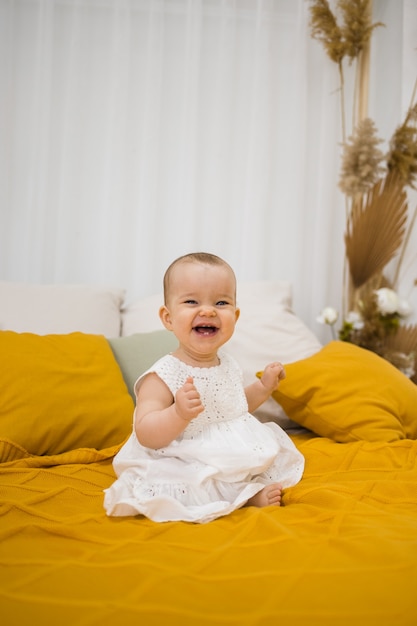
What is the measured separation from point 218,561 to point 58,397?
819 millimetres

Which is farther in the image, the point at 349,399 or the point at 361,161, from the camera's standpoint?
the point at 361,161

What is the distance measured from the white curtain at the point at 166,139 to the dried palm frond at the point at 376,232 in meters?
0.19

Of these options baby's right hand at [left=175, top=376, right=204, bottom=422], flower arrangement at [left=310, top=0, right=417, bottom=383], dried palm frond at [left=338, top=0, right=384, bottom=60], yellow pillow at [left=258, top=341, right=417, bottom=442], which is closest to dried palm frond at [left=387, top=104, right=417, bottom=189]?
flower arrangement at [left=310, top=0, right=417, bottom=383]

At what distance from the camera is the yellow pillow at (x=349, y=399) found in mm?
1650

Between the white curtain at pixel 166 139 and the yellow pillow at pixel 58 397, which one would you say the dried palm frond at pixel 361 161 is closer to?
the white curtain at pixel 166 139

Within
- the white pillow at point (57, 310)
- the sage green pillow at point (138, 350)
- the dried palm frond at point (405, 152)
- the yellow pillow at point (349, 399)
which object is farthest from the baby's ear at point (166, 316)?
the dried palm frond at point (405, 152)

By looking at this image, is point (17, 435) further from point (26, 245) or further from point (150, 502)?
point (26, 245)

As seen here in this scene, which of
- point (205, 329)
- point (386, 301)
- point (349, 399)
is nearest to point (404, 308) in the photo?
point (386, 301)

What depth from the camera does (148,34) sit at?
8.61 feet

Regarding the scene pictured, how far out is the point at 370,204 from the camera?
2629mm

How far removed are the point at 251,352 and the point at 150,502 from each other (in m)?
0.99

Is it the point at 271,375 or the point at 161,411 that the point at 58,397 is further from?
the point at 271,375

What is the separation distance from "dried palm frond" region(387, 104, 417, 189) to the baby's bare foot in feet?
6.04

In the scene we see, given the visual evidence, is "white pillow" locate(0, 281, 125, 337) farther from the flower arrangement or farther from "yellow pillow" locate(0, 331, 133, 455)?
the flower arrangement
